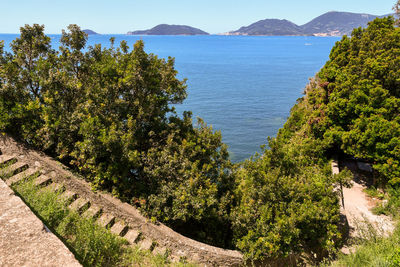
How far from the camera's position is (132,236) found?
10883 millimetres

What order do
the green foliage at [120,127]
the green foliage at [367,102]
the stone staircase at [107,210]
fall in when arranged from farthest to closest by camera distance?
the green foliage at [367,102] → the green foliage at [120,127] → the stone staircase at [107,210]

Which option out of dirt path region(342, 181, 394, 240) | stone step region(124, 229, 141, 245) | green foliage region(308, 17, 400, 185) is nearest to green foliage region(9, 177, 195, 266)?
stone step region(124, 229, 141, 245)

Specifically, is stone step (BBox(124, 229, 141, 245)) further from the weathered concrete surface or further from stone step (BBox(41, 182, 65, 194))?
the weathered concrete surface

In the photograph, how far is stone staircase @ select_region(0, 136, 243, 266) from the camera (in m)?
10.5

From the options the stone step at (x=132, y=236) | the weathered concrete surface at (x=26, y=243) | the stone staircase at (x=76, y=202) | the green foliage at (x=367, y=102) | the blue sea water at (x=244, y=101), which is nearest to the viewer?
the weathered concrete surface at (x=26, y=243)

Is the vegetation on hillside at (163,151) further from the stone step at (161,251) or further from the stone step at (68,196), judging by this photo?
the stone step at (161,251)

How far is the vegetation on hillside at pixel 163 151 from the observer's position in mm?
10992

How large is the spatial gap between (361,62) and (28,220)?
2400cm

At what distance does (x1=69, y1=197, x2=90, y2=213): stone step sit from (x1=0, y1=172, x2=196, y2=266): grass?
0.51 metres

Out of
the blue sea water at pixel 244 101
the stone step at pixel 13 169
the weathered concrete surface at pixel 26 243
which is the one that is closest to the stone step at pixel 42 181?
the stone step at pixel 13 169

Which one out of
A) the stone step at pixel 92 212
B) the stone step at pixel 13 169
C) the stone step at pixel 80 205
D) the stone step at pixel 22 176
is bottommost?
the stone step at pixel 92 212

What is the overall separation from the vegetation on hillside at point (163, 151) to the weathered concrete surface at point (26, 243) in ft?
15.6

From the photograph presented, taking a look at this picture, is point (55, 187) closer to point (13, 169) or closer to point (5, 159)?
point (13, 169)

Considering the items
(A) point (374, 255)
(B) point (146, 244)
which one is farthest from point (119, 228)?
(A) point (374, 255)
